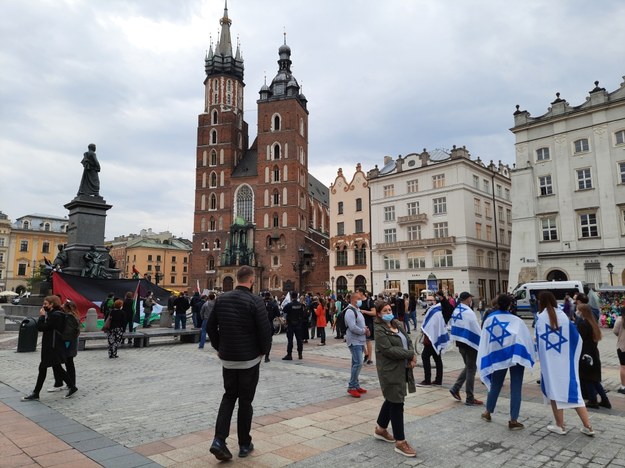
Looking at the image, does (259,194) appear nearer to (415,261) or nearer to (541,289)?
(415,261)

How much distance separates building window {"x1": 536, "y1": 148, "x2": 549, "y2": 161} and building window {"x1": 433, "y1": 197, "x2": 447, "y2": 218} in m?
9.99

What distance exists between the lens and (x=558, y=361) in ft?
18.1

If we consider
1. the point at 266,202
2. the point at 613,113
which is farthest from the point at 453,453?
the point at 266,202

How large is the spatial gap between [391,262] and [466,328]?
3823 cm

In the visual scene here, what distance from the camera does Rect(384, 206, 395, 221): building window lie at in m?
45.3

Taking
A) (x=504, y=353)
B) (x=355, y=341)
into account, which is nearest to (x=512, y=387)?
(x=504, y=353)

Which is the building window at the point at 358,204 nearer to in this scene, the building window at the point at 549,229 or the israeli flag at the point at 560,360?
the building window at the point at 549,229

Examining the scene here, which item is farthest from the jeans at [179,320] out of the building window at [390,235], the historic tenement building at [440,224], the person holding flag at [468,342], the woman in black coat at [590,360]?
the building window at [390,235]

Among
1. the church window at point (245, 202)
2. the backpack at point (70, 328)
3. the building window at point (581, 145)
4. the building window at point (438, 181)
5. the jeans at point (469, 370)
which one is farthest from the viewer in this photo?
the church window at point (245, 202)

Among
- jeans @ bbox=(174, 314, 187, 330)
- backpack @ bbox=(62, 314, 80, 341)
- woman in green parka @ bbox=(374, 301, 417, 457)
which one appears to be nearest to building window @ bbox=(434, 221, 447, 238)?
jeans @ bbox=(174, 314, 187, 330)

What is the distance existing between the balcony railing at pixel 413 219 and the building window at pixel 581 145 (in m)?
14.4

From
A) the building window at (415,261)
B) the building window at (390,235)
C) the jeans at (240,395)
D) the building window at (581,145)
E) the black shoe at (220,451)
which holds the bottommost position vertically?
the black shoe at (220,451)

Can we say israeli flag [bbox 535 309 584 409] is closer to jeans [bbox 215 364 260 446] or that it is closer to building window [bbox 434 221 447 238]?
jeans [bbox 215 364 260 446]

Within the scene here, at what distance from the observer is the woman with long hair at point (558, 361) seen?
531cm
